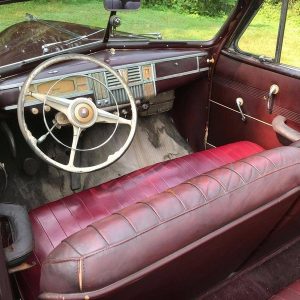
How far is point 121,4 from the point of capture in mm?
2260

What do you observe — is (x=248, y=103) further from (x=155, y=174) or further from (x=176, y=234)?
(x=176, y=234)

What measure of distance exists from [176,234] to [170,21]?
6.38ft

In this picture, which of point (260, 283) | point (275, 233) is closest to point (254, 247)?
point (275, 233)

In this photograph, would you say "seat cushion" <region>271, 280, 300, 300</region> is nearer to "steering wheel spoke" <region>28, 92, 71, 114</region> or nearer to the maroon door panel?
the maroon door panel

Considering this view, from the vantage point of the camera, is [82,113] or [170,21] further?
[170,21]

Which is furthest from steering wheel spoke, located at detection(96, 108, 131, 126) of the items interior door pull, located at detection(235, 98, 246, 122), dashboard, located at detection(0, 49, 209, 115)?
interior door pull, located at detection(235, 98, 246, 122)

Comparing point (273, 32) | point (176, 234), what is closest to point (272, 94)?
point (273, 32)

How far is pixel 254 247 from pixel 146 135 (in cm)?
162

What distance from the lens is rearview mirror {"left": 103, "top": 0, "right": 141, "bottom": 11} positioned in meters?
Answer: 2.25

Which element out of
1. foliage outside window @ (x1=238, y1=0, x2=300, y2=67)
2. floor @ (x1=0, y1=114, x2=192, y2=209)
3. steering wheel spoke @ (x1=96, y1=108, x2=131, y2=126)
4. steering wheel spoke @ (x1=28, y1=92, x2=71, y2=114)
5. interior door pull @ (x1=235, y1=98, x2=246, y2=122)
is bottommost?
floor @ (x1=0, y1=114, x2=192, y2=209)

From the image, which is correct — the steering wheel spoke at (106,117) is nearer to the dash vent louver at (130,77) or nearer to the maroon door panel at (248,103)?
the dash vent louver at (130,77)

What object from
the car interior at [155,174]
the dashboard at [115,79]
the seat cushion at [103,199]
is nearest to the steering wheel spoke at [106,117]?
the car interior at [155,174]

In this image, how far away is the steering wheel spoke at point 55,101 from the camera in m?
2.25

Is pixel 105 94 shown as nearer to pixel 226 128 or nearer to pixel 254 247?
pixel 226 128
